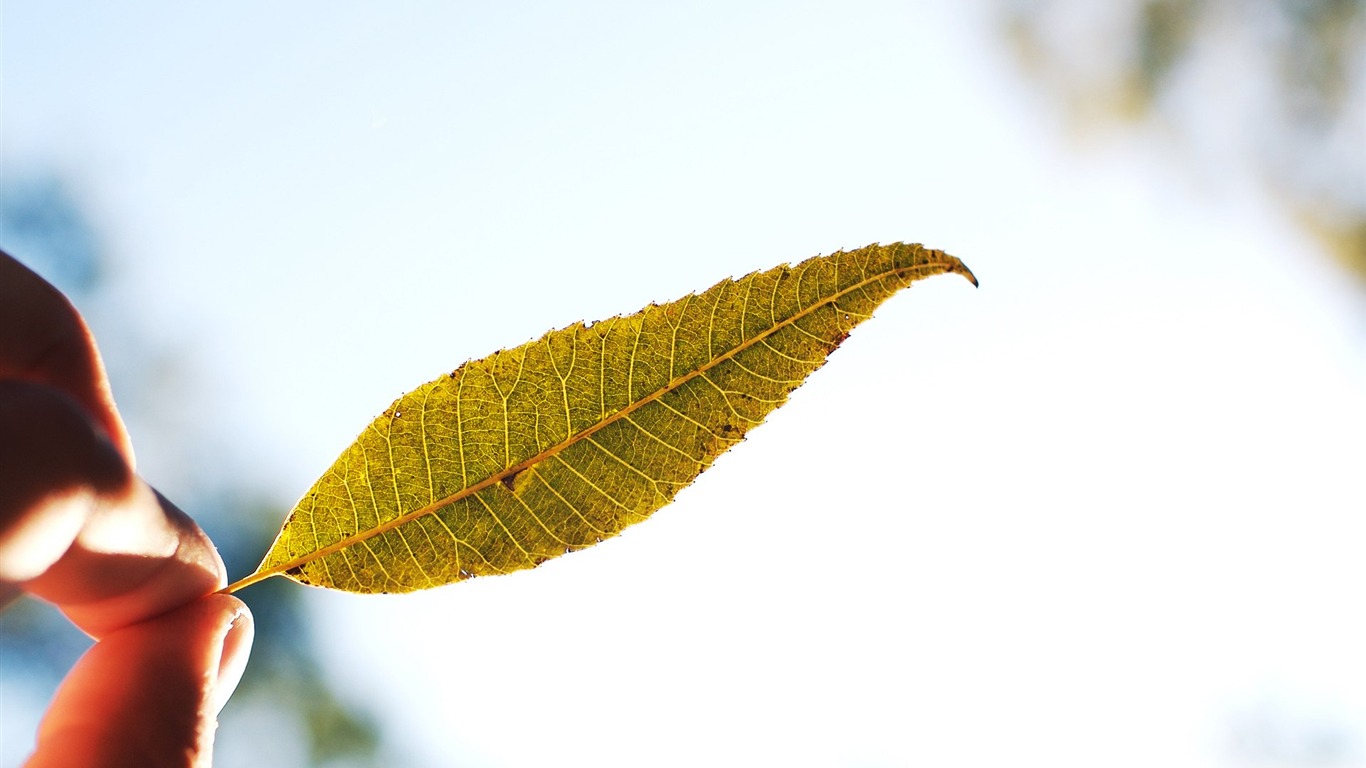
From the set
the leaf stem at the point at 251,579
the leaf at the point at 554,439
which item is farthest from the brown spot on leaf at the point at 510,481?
the leaf stem at the point at 251,579

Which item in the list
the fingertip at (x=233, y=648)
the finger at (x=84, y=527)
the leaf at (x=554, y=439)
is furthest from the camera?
the fingertip at (x=233, y=648)

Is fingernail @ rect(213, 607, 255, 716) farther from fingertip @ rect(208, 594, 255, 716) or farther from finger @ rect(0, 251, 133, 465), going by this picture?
finger @ rect(0, 251, 133, 465)

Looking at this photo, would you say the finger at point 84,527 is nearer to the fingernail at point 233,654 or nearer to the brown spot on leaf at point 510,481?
the fingernail at point 233,654

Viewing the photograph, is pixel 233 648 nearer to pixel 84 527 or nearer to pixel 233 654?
pixel 233 654

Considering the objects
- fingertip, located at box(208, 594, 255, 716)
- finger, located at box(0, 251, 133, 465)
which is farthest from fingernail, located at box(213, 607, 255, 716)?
finger, located at box(0, 251, 133, 465)

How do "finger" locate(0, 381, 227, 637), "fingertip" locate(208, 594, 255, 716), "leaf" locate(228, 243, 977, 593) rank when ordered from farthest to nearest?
1. "fingertip" locate(208, 594, 255, 716)
2. "leaf" locate(228, 243, 977, 593)
3. "finger" locate(0, 381, 227, 637)

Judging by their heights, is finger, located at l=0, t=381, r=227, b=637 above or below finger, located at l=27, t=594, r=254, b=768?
above
